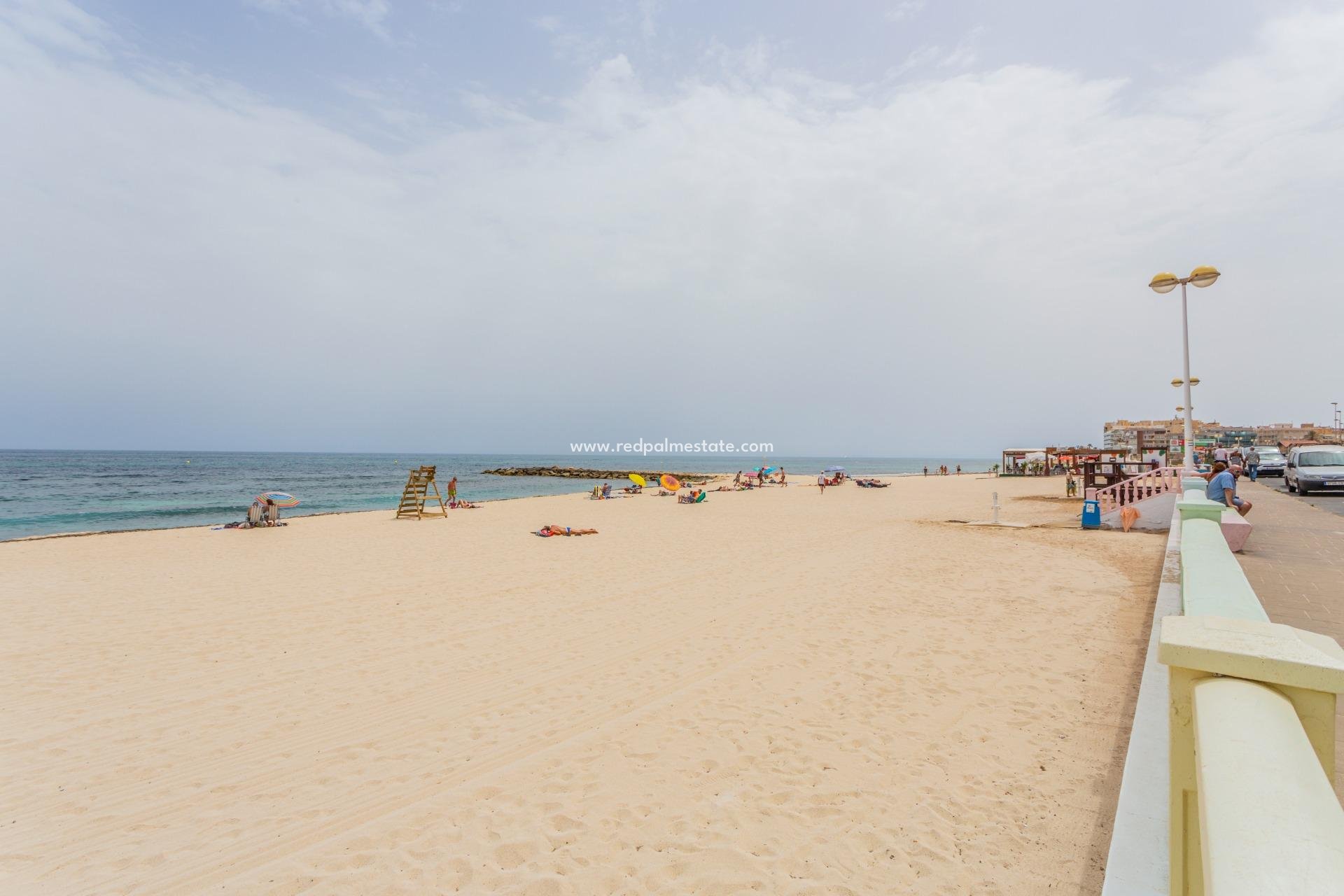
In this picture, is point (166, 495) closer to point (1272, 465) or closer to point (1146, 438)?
point (1272, 465)

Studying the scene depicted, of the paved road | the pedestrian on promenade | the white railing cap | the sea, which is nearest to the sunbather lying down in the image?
the pedestrian on promenade

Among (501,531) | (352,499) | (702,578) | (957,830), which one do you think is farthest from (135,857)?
(352,499)

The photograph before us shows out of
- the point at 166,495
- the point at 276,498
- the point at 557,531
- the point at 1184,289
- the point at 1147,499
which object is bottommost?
the point at 166,495

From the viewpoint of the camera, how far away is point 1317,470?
757 inches

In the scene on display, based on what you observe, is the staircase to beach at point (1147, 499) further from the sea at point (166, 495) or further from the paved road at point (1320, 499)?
the sea at point (166, 495)

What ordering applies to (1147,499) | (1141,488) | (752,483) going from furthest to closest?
(752,483) → (1141,488) → (1147,499)

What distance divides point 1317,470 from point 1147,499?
34.7 feet

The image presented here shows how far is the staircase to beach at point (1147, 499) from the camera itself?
13750 mm

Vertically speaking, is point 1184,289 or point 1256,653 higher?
point 1184,289

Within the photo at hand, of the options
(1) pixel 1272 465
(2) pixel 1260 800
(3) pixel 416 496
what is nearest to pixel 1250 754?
(2) pixel 1260 800

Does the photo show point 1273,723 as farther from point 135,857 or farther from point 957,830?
point 135,857

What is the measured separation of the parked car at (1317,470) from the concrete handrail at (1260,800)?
25269mm

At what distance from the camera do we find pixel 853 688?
5.43 m

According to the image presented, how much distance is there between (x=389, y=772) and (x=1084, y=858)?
4.25 metres
